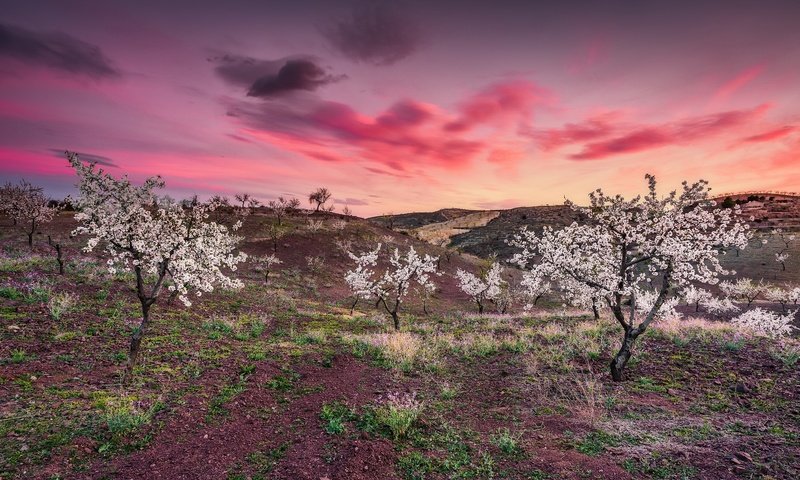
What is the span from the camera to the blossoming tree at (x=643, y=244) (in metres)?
13.4

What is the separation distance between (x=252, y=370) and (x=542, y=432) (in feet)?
34.9

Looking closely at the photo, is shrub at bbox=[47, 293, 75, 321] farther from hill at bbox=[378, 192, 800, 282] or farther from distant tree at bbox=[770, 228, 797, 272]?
distant tree at bbox=[770, 228, 797, 272]

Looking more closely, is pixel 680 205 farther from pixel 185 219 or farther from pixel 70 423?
pixel 70 423

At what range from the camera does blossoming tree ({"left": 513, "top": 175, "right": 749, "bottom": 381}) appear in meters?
13.4

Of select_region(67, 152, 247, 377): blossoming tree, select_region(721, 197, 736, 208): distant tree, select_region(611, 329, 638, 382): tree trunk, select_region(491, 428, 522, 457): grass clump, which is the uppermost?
select_region(721, 197, 736, 208): distant tree

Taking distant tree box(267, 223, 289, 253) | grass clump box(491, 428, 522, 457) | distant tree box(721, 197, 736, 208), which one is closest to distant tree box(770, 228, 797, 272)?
distant tree box(721, 197, 736, 208)

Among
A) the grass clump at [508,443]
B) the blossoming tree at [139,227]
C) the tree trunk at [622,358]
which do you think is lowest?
the grass clump at [508,443]

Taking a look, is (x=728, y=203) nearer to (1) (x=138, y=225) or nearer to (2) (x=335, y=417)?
(2) (x=335, y=417)

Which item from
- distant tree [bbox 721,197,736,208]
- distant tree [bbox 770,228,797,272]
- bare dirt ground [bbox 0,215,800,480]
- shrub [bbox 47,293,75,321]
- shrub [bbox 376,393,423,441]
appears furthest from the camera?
distant tree [bbox 721,197,736,208]

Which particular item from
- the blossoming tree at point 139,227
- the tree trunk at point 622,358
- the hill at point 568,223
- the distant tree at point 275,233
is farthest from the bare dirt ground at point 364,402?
the hill at point 568,223

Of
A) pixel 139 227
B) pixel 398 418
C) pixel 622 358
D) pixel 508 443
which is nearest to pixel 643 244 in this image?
pixel 622 358

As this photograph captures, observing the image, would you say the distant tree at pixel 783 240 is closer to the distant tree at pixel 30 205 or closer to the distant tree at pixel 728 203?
the distant tree at pixel 728 203

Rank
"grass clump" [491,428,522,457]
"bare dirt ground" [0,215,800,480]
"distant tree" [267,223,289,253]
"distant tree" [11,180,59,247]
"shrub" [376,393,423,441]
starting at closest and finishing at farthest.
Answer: "bare dirt ground" [0,215,800,480] < "grass clump" [491,428,522,457] < "shrub" [376,393,423,441] < "distant tree" [11,180,59,247] < "distant tree" [267,223,289,253]

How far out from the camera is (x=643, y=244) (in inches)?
564
